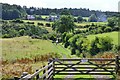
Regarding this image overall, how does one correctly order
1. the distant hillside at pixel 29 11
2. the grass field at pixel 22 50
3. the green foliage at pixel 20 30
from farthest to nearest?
the distant hillside at pixel 29 11 → the green foliage at pixel 20 30 → the grass field at pixel 22 50

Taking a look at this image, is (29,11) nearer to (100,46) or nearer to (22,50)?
(100,46)

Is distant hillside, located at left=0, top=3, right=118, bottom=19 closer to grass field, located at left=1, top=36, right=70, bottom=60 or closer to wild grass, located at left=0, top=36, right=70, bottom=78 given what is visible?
grass field, located at left=1, top=36, right=70, bottom=60

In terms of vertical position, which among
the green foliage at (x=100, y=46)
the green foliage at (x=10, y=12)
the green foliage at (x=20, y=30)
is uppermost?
the green foliage at (x=10, y=12)

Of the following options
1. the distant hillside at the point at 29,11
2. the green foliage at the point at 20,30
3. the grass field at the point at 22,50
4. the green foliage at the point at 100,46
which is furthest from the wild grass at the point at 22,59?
the distant hillside at the point at 29,11

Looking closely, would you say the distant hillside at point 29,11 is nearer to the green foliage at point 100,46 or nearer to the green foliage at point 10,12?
the green foliage at point 10,12

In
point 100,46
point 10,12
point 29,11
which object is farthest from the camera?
point 29,11

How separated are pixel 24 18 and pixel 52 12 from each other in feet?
136

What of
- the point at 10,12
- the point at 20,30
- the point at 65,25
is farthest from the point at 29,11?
the point at 65,25

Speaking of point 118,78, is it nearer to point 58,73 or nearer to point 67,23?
point 58,73

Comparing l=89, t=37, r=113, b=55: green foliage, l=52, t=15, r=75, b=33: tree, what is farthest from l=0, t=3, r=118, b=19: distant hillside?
l=89, t=37, r=113, b=55: green foliage

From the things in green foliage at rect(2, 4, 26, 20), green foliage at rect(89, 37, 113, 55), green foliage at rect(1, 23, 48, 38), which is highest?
green foliage at rect(2, 4, 26, 20)

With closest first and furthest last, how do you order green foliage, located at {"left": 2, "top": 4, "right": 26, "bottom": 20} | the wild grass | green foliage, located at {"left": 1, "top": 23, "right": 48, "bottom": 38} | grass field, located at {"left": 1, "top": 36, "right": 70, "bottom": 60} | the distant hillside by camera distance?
the wild grass → grass field, located at {"left": 1, "top": 36, "right": 70, "bottom": 60} → green foliage, located at {"left": 1, "top": 23, "right": 48, "bottom": 38} → green foliage, located at {"left": 2, "top": 4, "right": 26, "bottom": 20} → the distant hillside

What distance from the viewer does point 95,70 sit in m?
18.6

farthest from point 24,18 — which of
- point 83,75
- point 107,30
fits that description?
point 83,75
